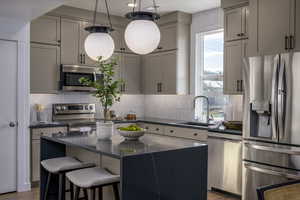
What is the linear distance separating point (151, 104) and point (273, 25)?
3.17 meters

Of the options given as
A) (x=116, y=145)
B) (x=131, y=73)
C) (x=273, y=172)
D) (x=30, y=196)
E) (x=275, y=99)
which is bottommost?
(x=30, y=196)

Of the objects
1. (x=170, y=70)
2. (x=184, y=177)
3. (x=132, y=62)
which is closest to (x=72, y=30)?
(x=132, y=62)

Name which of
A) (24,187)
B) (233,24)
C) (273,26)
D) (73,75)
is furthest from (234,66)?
(24,187)

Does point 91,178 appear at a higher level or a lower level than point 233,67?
lower

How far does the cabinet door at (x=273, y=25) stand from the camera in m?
3.67

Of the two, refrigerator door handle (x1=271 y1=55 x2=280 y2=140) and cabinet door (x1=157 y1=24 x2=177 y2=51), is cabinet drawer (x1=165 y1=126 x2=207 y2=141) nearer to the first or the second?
refrigerator door handle (x1=271 y1=55 x2=280 y2=140)

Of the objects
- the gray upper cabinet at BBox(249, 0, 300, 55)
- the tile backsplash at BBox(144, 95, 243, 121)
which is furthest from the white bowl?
the tile backsplash at BBox(144, 95, 243, 121)

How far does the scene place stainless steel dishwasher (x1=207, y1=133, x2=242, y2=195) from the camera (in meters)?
4.01

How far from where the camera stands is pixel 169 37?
5582 millimetres

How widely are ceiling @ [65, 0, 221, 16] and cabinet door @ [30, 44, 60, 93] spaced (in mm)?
839

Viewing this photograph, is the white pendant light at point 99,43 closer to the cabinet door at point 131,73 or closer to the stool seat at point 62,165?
the stool seat at point 62,165

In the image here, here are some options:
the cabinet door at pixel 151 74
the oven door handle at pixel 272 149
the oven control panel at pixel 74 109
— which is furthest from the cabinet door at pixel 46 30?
the oven door handle at pixel 272 149

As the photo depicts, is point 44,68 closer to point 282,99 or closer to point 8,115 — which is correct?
point 8,115

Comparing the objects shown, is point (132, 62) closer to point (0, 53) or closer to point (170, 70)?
point (170, 70)
